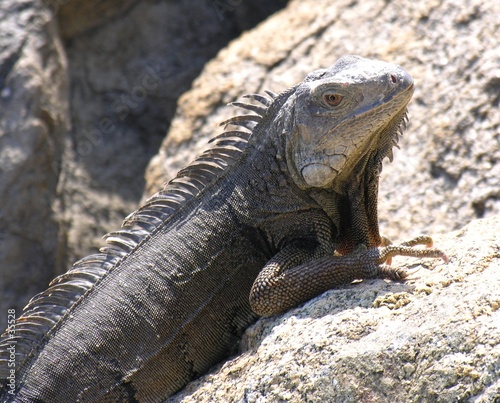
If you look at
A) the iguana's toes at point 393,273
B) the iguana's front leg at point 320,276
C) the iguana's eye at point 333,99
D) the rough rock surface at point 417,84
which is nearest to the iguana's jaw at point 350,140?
the iguana's eye at point 333,99

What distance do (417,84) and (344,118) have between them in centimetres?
302

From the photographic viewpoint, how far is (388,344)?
3.65 m

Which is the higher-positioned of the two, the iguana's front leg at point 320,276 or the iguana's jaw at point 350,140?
the iguana's jaw at point 350,140

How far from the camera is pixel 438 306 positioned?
12.4ft

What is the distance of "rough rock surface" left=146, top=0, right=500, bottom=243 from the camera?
645 centimetres

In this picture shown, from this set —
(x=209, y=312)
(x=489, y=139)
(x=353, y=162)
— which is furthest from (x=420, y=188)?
(x=209, y=312)

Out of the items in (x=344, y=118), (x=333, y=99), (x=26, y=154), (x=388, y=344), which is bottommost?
(x=388, y=344)

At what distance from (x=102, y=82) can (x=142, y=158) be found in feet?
3.79

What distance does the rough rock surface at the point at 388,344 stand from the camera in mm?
3424

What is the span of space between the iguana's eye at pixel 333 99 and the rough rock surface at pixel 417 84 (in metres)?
2.30

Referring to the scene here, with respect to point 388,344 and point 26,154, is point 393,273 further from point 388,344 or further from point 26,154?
point 26,154

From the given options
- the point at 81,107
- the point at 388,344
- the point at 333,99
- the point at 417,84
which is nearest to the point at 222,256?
the point at 333,99

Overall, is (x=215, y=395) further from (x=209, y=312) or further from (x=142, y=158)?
(x=142, y=158)

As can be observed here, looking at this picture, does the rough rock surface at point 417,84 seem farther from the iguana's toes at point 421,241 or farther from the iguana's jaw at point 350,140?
the iguana's jaw at point 350,140
